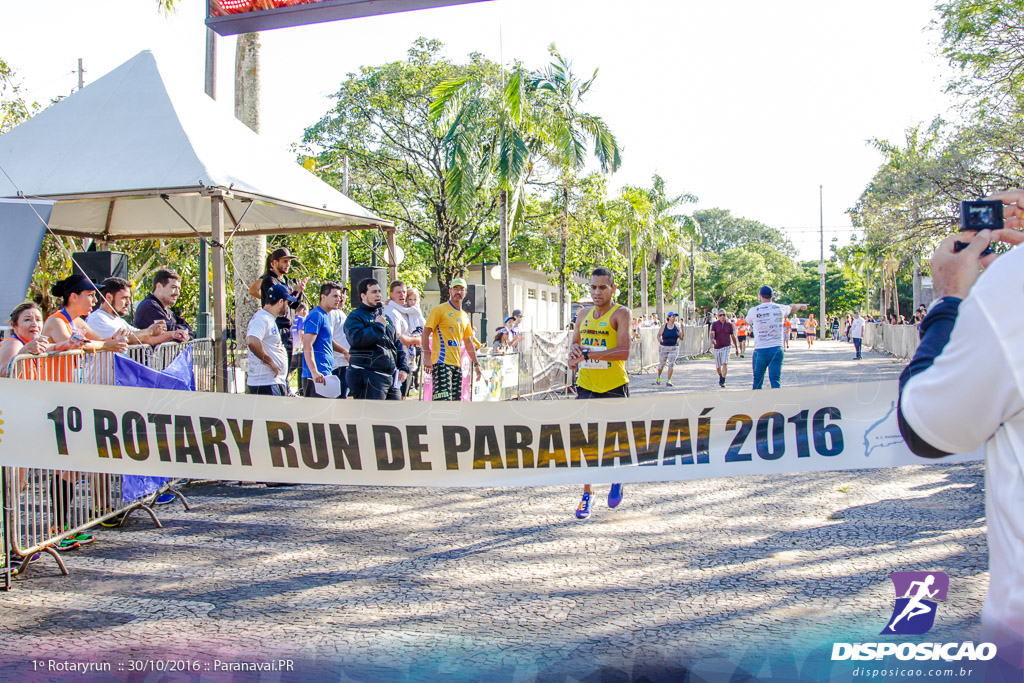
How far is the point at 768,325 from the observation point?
12625 mm

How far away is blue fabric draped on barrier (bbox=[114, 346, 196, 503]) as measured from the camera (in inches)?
245

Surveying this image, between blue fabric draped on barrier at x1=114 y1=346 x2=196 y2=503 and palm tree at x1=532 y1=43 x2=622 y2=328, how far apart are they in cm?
1699

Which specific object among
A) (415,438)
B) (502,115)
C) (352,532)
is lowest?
(352,532)

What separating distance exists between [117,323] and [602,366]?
438 cm

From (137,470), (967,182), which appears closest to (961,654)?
(137,470)

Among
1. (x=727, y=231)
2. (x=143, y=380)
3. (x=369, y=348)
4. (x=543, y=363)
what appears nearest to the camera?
(x=143, y=380)

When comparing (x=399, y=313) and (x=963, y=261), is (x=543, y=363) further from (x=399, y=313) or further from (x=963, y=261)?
(x=963, y=261)

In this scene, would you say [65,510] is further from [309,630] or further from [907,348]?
[907,348]

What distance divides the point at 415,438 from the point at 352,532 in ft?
6.20

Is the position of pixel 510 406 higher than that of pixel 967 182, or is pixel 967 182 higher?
pixel 967 182

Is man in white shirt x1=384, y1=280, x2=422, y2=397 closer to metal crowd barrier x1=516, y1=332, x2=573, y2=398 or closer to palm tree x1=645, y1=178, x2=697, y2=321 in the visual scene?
metal crowd barrier x1=516, y1=332, x2=573, y2=398

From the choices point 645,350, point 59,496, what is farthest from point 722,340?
point 59,496

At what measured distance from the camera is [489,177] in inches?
885

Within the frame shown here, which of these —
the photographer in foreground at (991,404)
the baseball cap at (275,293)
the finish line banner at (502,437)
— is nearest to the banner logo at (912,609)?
the finish line banner at (502,437)
